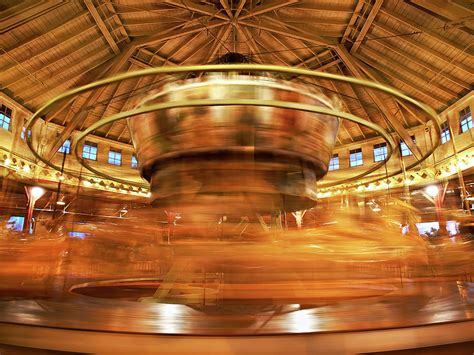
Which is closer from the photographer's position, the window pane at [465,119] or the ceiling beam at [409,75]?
the ceiling beam at [409,75]

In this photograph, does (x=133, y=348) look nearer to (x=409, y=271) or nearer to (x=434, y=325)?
(x=434, y=325)

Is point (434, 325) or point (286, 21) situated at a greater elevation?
point (286, 21)

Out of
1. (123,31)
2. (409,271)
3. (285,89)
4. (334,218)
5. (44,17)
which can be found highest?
(123,31)

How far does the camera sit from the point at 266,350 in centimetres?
118

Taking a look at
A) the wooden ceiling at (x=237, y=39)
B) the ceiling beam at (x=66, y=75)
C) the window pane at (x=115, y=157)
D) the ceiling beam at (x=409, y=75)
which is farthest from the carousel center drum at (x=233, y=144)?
the window pane at (x=115, y=157)

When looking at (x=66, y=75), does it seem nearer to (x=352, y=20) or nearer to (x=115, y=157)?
(x=115, y=157)

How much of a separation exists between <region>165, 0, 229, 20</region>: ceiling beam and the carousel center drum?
10755mm

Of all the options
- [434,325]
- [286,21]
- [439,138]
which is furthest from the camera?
[286,21]

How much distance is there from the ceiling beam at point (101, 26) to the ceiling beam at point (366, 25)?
998 cm

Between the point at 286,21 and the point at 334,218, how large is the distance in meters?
11.4

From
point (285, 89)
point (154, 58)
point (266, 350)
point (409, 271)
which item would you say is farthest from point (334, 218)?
point (154, 58)

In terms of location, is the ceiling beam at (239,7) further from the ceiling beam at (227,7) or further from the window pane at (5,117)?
the window pane at (5,117)

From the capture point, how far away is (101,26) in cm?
1233

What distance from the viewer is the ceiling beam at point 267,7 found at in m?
11.7
